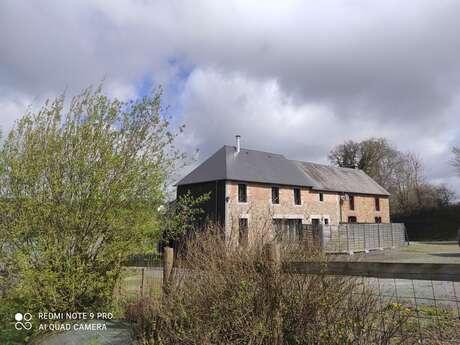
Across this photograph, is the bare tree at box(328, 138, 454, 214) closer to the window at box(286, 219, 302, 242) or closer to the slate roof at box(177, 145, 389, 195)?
the slate roof at box(177, 145, 389, 195)

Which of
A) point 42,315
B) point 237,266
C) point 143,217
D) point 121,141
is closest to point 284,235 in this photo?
point 237,266

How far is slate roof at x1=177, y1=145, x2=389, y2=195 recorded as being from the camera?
81.9ft

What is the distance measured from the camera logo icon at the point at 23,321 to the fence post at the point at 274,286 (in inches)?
147

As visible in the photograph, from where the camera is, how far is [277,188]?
1043 inches

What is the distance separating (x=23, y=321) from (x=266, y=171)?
73.8 ft

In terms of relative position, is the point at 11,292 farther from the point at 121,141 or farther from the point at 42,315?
the point at 121,141

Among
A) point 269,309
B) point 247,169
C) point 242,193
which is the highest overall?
point 247,169

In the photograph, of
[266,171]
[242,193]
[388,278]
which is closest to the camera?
[388,278]

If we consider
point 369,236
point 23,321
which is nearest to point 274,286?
point 23,321

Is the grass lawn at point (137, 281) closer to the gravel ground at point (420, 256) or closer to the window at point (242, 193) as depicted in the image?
the gravel ground at point (420, 256)

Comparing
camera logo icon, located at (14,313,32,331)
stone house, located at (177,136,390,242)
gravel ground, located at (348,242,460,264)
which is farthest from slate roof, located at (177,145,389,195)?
camera logo icon, located at (14,313,32,331)

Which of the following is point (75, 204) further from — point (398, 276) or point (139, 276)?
point (398, 276)

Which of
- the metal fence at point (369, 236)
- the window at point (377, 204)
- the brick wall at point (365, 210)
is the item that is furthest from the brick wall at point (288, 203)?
the window at point (377, 204)

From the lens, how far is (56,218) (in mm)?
5363
